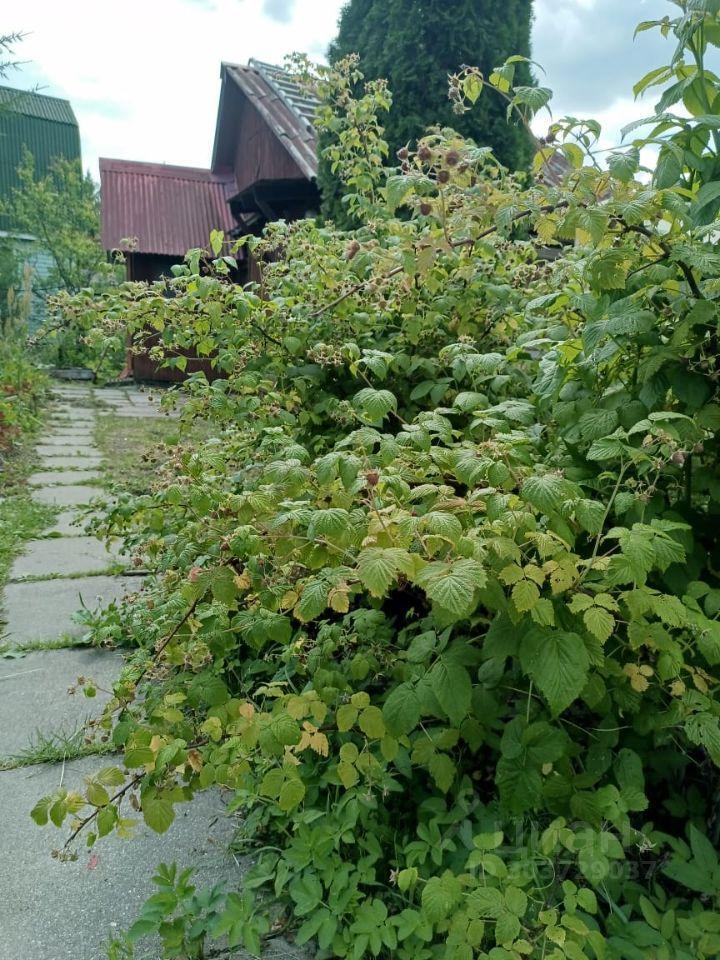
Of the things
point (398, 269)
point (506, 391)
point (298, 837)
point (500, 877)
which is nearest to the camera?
point (500, 877)

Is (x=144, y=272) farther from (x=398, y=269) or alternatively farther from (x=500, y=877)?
(x=500, y=877)

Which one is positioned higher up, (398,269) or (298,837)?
(398,269)

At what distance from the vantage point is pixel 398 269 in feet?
6.59

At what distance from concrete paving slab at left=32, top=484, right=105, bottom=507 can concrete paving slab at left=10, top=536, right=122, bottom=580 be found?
78 centimetres

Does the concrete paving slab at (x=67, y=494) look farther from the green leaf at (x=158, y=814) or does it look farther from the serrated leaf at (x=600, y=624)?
the serrated leaf at (x=600, y=624)

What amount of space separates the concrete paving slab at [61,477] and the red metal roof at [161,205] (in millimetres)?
8298

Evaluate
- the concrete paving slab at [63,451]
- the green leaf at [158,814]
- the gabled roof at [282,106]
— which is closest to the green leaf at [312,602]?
the green leaf at [158,814]

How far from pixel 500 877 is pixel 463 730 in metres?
0.25

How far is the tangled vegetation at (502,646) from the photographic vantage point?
1184 mm

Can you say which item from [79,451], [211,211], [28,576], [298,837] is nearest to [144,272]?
[211,211]

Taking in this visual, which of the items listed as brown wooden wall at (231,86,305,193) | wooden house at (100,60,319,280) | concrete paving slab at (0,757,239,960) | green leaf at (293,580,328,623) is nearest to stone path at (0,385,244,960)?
concrete paving slab at (0,757,239,960)

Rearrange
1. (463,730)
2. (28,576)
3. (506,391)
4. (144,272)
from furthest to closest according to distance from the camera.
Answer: (144,272) < (28,576) < (506,391) < (463,730)

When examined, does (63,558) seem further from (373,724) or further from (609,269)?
(609,269)

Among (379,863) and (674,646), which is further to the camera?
(379,863)
